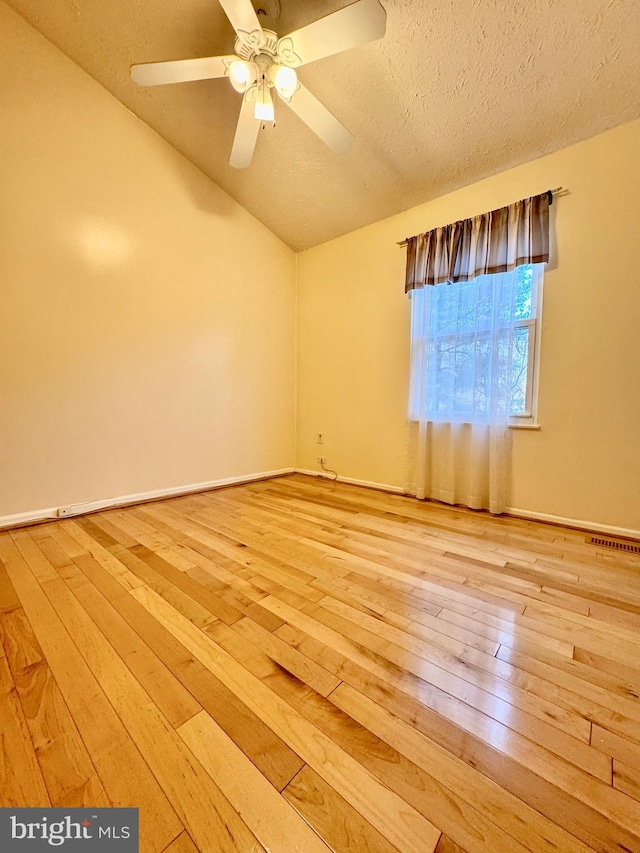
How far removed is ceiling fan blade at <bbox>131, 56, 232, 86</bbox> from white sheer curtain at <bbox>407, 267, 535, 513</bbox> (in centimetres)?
186

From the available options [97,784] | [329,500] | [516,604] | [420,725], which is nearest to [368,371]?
[329,500]

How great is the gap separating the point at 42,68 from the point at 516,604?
162 inches

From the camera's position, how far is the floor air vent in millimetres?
1806

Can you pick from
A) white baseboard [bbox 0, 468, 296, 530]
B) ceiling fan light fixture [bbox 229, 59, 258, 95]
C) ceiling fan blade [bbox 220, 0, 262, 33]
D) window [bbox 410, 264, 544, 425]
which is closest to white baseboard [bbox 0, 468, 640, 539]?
white baseboard [bbox 0, 468, 296, 530]

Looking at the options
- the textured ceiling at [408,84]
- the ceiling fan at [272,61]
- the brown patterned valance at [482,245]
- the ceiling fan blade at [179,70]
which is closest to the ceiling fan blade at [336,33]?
the ceiling fan at [272,61]

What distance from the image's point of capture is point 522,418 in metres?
2.29

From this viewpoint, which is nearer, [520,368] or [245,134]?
[245,134]

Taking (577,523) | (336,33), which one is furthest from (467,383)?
(336,33)

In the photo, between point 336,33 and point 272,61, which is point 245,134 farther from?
point 336,33

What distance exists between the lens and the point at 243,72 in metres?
1.62

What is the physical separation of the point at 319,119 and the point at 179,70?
2.46ft

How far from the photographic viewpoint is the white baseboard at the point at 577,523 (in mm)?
1948

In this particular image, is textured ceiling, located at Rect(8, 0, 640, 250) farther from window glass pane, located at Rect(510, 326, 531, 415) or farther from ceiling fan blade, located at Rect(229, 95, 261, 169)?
window glass pane, located at Rect(510, 326, 531, 415)

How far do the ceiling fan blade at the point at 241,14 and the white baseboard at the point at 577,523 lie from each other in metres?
3.14
